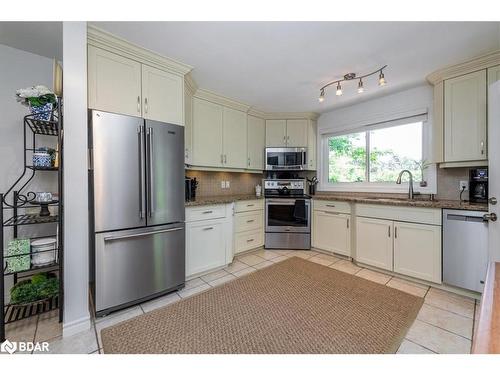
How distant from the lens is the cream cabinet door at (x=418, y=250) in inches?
86.7

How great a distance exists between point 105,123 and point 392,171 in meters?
3.55

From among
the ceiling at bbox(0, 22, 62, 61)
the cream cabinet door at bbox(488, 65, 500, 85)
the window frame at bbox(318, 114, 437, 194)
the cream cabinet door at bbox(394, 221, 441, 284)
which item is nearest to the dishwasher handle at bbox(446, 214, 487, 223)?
the cream cabinet door at bbox(394, 221, 441, 284)

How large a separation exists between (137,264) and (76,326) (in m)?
0.54

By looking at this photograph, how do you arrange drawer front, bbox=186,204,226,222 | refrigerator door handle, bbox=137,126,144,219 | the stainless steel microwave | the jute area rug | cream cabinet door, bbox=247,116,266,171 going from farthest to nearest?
the stainless steel microwave
cream cabinet door, bbox=247,116,266,171
drawer front, bbox=186,204,226,222
refrigerator door handle, bbox=137,126,144,219
the jute area rug

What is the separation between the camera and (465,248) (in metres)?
2.03

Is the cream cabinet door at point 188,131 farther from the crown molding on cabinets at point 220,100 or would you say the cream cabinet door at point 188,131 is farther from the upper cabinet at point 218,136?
the crown molding on cabinets at point 220,100

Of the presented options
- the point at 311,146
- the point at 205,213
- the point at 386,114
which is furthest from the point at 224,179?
the point at 386,114

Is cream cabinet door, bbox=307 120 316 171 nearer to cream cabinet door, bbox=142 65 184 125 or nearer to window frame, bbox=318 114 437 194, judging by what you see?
window frame, bbox=318 114 437 194

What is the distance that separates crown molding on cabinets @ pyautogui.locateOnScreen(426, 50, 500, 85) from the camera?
203 cm

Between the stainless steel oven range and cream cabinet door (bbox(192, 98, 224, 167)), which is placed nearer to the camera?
cream cabinet door (bbox(192, 98, 224, 167))

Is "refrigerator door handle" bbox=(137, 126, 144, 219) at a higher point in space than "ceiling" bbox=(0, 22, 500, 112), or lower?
lower

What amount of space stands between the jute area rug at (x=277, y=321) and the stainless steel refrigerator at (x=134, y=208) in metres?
0.28

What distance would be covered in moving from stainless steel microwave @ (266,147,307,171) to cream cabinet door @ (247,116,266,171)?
127mm
